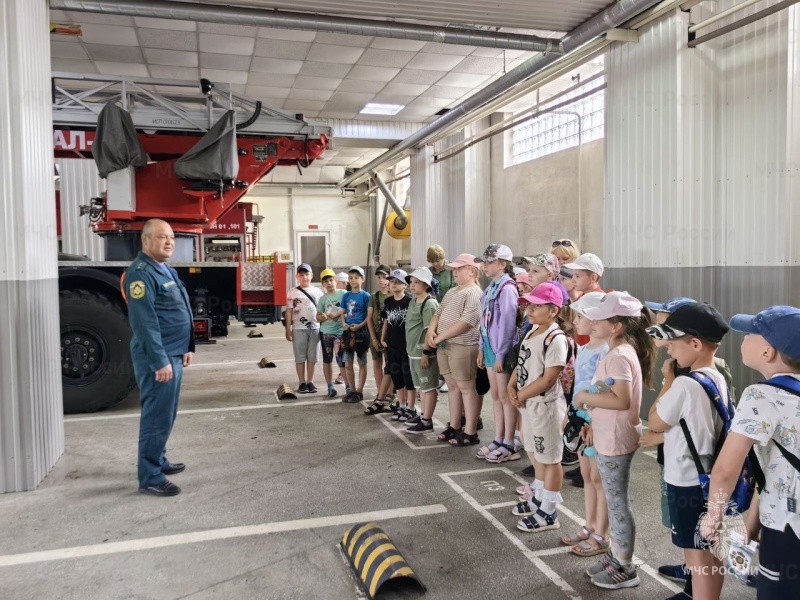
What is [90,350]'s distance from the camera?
6.03 metres

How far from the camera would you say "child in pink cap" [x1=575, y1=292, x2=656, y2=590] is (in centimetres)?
259

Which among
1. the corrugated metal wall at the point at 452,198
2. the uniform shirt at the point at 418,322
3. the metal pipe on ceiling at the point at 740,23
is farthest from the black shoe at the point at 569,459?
the corrugated metal wall at the point at 452,198

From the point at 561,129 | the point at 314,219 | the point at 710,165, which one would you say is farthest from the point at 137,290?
the point at 314,219

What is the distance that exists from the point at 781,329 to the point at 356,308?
4.92 m

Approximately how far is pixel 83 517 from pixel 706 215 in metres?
5.53

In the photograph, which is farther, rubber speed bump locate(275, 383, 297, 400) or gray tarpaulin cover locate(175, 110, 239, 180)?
rubber speed bump locate(275, 383, 297, 400)

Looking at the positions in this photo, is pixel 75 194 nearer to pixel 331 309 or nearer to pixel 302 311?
pixel 302 311

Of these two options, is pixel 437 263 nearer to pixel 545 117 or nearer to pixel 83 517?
pixel 83 517

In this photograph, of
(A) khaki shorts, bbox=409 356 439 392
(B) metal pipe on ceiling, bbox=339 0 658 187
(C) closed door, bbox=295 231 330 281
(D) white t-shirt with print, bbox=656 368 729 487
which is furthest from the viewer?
(C) closed door, bbox=295 231 330 281

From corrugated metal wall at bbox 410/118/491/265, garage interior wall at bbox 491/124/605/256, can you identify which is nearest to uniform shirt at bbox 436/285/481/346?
garage interior wall at bbox 491/124/605/256

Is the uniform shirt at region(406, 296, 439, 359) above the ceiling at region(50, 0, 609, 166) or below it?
below

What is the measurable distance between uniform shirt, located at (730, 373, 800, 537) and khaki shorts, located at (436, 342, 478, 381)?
10.1 ft

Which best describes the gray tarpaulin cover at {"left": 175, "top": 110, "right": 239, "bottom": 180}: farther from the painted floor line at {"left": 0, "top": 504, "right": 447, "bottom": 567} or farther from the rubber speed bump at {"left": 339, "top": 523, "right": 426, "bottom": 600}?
the rubber speed bump at {"left": 339, "top": 523, "right": 426, "bottom": 600}

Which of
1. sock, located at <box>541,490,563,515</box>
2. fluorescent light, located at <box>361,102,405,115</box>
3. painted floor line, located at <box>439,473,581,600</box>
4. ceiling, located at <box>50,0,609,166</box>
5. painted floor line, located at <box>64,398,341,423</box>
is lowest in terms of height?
painted floor line, located at <box>439,473,581,600</box>
